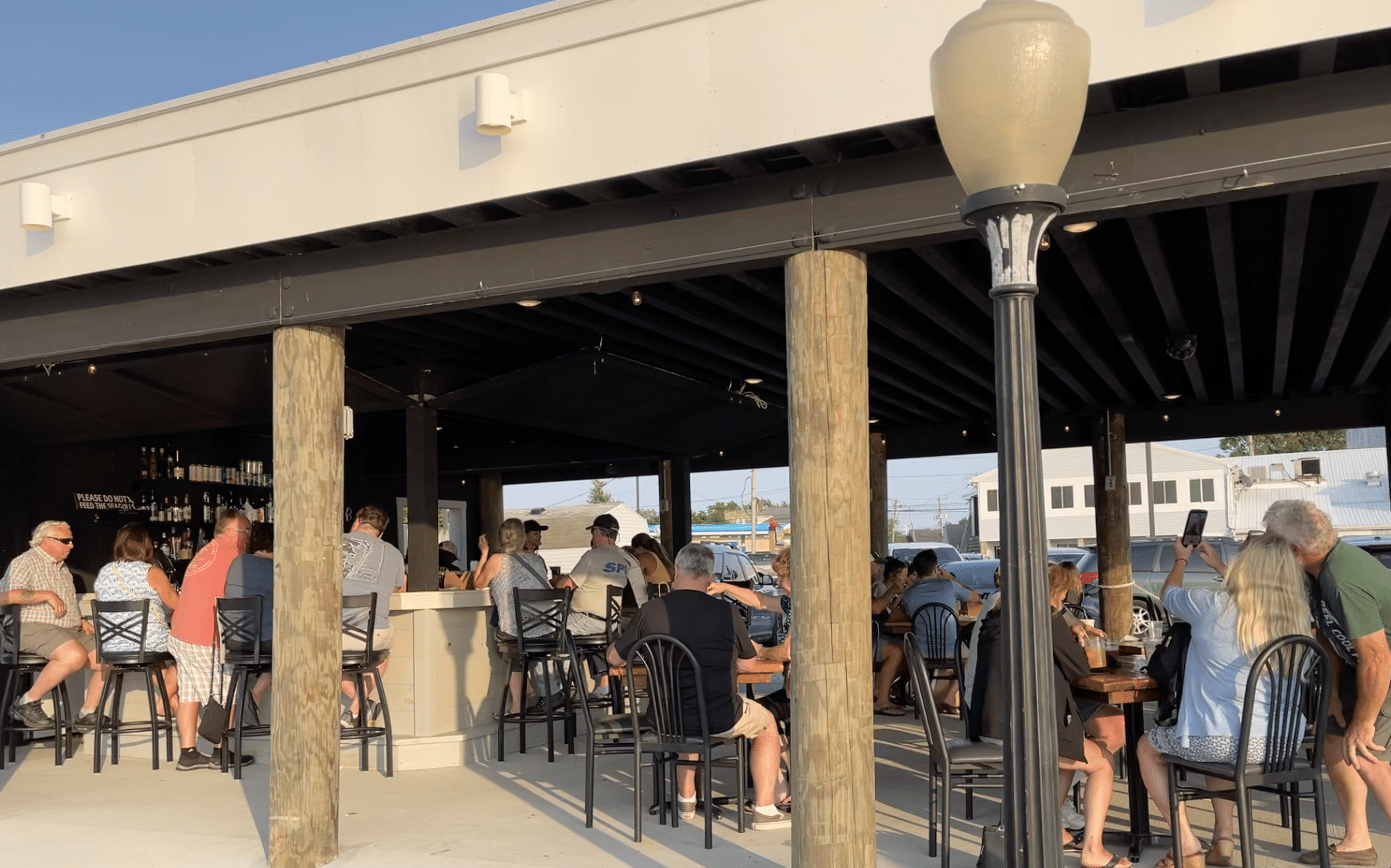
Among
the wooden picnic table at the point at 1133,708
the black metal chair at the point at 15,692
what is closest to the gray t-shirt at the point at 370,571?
the black metal chair at the point at 15,692

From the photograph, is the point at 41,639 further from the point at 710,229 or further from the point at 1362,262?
the point at 1362,262

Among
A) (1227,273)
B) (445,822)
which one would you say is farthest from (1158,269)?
(445,822)

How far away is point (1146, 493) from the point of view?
117 feet

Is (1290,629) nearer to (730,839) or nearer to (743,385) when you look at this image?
(730,839)

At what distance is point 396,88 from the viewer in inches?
180

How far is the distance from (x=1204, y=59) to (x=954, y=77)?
54.6 inches

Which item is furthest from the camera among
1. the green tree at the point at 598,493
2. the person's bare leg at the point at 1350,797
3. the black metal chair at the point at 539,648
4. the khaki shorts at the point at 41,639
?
the green tree at the point at 598,493

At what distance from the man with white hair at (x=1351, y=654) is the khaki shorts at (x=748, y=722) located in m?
2.17

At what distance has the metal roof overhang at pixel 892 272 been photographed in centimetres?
352

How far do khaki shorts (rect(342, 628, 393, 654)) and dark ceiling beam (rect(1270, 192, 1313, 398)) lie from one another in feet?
16.4

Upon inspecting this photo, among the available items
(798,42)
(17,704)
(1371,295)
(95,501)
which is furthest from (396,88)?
(95,501)

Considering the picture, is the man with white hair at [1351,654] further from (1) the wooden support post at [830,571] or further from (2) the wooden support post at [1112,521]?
(2) the wooden support post at [1112,521]

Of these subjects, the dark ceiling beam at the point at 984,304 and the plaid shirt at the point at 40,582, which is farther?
the plaid shirt at the point at 40,582

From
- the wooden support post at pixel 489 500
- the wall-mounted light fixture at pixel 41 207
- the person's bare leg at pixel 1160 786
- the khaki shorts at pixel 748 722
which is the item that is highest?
the wall-mounted light fixture at pixel 41 207
